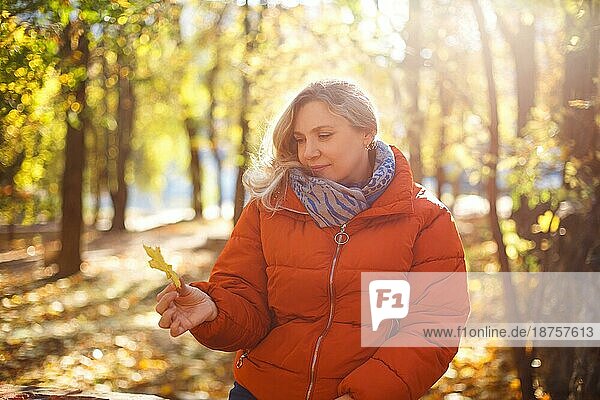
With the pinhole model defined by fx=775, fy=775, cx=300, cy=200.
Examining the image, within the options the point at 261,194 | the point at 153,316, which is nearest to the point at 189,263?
the point at 153,316

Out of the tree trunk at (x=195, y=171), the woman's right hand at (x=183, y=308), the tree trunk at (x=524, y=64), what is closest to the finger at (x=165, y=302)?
the woman's right hand at (x=183, y=308)

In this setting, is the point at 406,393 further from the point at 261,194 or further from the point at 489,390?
the point at 489,390

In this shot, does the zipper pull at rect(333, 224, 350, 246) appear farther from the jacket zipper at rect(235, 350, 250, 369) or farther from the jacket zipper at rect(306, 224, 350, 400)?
the jacket zipper at rect(235, 350, 250, 369)

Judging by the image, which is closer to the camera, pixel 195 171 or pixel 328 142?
pixel 328 142

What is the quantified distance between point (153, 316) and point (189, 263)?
5.91 metres

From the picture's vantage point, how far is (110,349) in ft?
26.5

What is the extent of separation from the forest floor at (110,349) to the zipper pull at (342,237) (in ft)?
7.61

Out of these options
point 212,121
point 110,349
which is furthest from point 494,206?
point 212,121

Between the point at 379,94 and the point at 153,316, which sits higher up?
the point at 379,94

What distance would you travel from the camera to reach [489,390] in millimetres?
6430

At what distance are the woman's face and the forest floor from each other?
2336 mm

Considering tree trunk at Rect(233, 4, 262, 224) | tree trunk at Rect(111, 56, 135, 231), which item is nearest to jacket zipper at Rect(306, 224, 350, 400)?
tree trunk at Rect(233, 4, 262, 224)

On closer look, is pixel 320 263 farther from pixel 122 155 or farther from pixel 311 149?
pixel 122 155

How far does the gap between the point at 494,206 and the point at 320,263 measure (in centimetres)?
346
